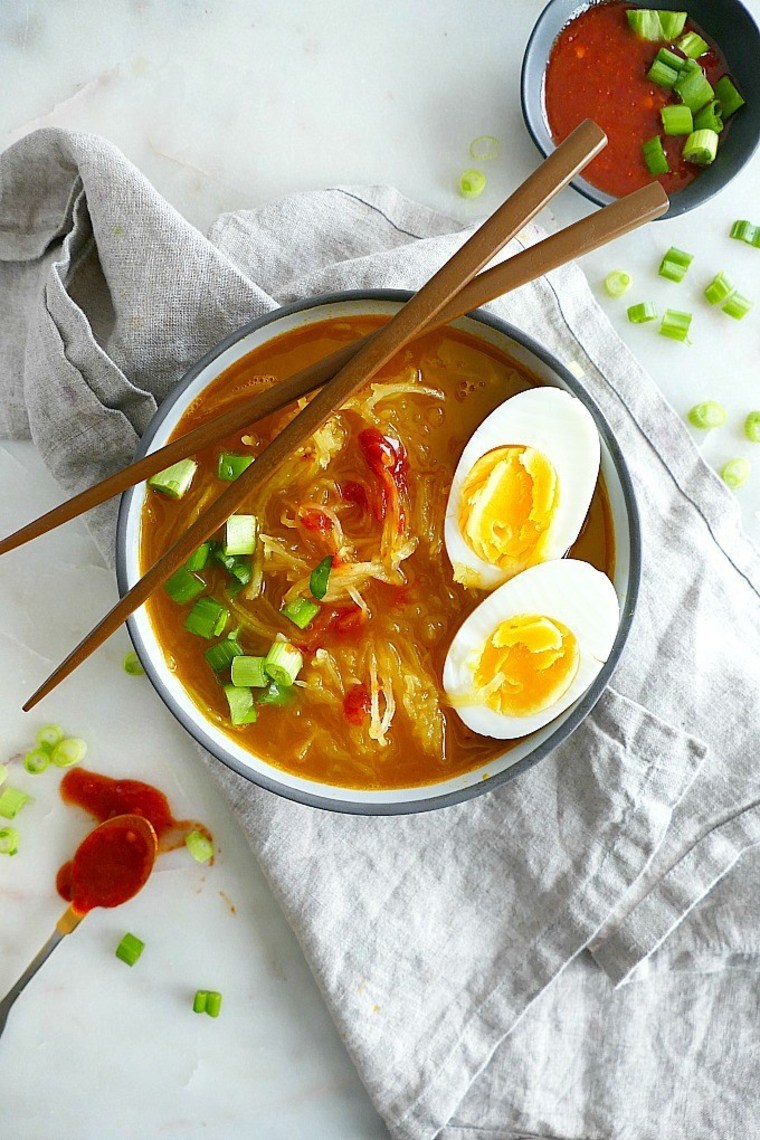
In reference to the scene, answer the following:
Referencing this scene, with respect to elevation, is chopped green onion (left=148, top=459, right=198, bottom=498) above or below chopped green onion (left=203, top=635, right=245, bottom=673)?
above

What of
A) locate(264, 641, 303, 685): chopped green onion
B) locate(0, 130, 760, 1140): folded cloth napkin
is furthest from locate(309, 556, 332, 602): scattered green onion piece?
locate(0, 130, 760, 1140): folded cloth napkin

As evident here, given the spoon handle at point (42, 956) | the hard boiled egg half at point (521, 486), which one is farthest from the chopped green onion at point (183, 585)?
the spoon handle at point (42, 956)

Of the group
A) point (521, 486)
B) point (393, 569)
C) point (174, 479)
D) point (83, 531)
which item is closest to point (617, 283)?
point (521, 486)

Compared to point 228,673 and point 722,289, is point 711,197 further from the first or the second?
point 228,673

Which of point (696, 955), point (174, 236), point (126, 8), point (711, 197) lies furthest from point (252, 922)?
point (126, 8)

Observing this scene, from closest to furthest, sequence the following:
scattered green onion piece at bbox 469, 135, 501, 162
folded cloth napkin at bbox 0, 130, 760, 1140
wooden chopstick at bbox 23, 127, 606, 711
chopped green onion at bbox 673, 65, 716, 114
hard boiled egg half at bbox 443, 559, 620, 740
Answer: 1. wooden chopstick at bbox 23, 127, 606, 711
2. hard boiled egg half at bbox 443, 559, 620, 740
3. folded cloth napkin at bbox 0, 130, 760, 1140
4. chopped green onion at bbox 673, 65, 716, 114
5. scattered green onion piece at bbox 469, 135, 501, 162

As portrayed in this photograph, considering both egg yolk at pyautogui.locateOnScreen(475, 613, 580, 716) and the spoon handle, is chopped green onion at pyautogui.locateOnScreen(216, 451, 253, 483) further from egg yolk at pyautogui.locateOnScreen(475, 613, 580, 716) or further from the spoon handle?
the spoon handle

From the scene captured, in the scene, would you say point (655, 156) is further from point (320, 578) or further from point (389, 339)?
point (320, 578)

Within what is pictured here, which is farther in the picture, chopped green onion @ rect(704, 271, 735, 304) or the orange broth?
chopped green onion @ rect(704, 271, 735, 304)
